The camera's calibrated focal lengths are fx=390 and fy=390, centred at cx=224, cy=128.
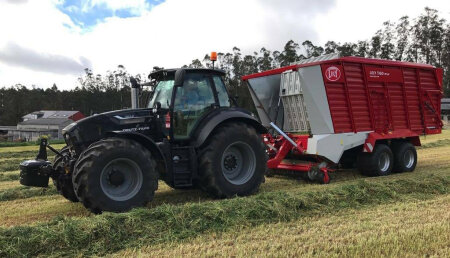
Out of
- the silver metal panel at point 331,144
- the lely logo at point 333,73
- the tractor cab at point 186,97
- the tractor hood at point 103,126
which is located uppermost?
the lely logo at point 333,73

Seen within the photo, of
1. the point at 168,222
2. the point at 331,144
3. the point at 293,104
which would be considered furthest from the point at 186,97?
the point at 331,144

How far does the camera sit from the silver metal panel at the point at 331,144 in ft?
26.3

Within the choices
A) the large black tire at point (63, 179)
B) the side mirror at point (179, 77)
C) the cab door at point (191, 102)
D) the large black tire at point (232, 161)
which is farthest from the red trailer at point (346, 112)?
the large black tire at point (63, 179)

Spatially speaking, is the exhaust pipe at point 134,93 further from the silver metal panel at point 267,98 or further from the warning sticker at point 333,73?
the warning sticker at point 333,73

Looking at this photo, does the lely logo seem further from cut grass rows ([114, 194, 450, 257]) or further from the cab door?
cut grass rows ([114, 194, 450, 257])

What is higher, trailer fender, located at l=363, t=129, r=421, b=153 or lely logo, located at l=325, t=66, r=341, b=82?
lely logo, located at l=325, t=66, r=341, b=82

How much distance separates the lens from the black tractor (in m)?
5.25

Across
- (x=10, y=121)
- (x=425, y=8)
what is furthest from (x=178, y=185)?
(x=10, y=121)

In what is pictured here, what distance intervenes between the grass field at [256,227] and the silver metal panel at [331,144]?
1621 millimetres

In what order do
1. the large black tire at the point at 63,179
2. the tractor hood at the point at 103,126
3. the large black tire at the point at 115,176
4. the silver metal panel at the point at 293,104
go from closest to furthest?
1. the large black tire at the point at 115,176
2. the tractor hood at the point at 103,126
3. the large black tire at the point at 63,179
4. the silver metal panel at the point at 293,104

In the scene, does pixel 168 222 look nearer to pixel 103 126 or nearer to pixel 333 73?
pixel 103 126

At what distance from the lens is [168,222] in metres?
4.56

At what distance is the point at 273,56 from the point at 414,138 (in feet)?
172

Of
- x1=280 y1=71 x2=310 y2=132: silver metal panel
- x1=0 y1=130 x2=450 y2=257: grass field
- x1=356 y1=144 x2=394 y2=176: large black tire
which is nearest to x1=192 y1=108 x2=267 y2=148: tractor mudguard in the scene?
x1=0 y1=130 x2=450 y2=257: grass field
